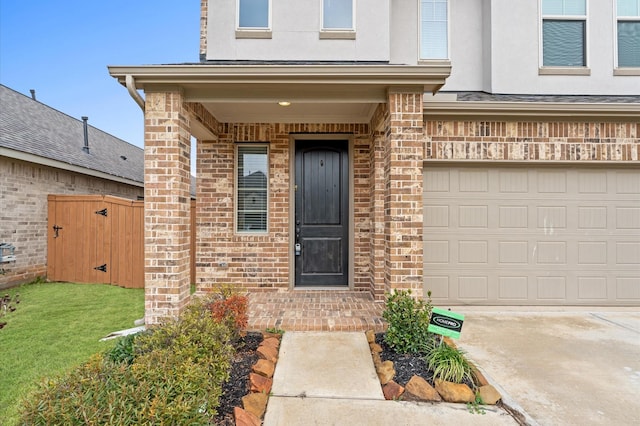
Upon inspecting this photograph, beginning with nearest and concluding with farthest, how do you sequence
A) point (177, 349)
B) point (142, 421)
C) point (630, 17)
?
point (142, 421) < point (177, 349) < point (630, 17)

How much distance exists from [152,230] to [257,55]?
3077 millimetres

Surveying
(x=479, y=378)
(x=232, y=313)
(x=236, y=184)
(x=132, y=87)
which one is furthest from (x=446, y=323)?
(x=132, y=87)

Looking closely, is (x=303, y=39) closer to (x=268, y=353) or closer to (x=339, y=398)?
(x=268, y=353)

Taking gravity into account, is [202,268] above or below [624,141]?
below

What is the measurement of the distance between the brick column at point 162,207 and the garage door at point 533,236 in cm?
338

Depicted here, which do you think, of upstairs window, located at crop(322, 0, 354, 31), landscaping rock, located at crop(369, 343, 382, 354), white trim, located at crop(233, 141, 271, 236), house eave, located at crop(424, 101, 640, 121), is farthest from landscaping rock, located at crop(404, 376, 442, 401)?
upstairs window, located at crop(322, 0, 354, 31)

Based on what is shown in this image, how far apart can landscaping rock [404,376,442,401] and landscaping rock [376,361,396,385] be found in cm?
17

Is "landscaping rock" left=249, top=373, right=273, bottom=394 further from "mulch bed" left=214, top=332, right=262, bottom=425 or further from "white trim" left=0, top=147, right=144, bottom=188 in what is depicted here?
"white trim" left=0, top=147, right=144, bottom=188

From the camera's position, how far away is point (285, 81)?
3906 millimetres

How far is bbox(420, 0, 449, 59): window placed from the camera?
579 centimetres

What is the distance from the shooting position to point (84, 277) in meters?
6.64

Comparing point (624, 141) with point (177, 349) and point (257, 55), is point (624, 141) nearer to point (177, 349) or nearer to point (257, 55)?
point (257, 55)

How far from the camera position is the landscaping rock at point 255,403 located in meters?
2.38

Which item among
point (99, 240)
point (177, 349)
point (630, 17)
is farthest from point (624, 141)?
point (99, 240)
